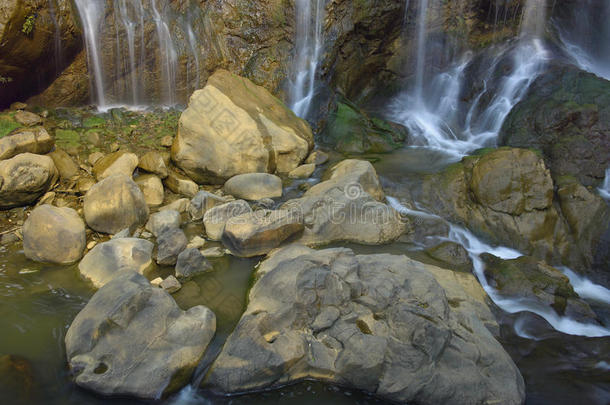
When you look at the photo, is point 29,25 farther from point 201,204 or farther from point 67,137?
point 201,204

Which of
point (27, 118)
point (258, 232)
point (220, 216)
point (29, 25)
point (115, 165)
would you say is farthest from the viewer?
point (27, 118)

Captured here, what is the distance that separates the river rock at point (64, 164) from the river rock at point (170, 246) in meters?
2.77

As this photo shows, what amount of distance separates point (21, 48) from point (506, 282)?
9.32m

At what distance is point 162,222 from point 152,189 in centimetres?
115

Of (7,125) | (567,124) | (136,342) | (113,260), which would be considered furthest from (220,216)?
(567,124)

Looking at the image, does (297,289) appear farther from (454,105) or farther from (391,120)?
(454,105)

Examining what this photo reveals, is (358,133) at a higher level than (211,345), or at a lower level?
higher

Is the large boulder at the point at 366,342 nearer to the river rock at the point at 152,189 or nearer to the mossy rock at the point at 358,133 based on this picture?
the river rock at the point at 152,189

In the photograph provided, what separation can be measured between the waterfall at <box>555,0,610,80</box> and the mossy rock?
624 centimetres

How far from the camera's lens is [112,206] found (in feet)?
18.2

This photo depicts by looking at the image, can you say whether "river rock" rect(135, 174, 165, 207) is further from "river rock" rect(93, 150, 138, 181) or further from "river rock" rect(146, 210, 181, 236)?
"river rock" rect(146, 210, 181, 236)

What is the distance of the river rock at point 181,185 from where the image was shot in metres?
6.81

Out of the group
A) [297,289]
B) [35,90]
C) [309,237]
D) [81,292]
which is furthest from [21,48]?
[297,289]


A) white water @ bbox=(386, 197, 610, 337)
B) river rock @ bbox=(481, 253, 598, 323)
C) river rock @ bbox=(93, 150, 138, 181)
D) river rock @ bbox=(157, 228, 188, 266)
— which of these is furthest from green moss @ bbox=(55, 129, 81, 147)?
river rock @ bbox=(481, 253, 598, 323)
